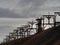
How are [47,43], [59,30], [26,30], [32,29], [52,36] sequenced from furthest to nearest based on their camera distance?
[26,30], [32,29], [59,30], [52,36], [47,43]

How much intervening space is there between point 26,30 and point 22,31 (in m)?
4.61

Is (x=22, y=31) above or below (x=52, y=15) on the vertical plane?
below

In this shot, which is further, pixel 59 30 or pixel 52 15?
pixel 52 15

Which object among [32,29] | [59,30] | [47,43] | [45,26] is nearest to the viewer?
[47,43]

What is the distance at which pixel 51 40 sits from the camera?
36.0 m

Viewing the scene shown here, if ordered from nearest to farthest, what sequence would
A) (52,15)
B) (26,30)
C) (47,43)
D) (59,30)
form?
(47,43) → (59,30) → (52,15) → (26,30)

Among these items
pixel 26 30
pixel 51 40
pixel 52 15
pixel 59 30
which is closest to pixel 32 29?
pixel 26 30

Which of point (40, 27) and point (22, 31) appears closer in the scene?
point (40, 27)

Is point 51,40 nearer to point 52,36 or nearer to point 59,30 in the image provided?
point 52,36

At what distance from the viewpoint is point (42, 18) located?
56469 millimetres

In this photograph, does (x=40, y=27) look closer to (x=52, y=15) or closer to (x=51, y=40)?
(x=52, y=15)

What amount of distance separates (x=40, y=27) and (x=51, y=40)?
804 inches

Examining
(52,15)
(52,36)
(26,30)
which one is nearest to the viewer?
(52,36)

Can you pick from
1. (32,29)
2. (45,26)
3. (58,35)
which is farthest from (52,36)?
(32,29)
